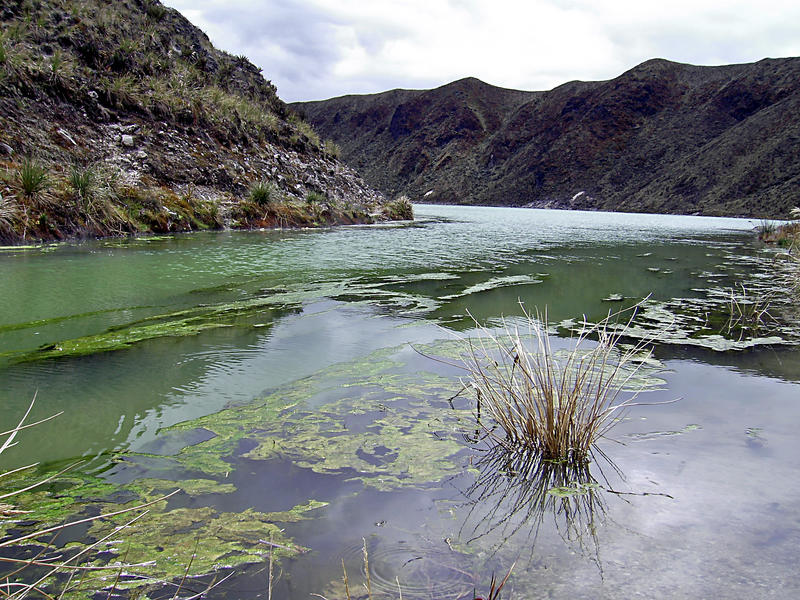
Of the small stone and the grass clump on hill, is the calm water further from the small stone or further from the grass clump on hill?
the grass clump on hill

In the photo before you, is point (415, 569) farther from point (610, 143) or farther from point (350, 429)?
point (610, 143)

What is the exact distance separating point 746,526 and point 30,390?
3656mm

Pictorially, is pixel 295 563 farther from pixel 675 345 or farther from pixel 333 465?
pixel 675 345

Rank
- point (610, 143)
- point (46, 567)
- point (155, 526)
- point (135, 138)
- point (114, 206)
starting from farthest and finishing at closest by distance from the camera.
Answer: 1. point (610, 143)
2. point (135, 138)
3. point (114, 206)
4. point (155, 526)
5. point (46, 567)

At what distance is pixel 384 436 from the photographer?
2.93 meters

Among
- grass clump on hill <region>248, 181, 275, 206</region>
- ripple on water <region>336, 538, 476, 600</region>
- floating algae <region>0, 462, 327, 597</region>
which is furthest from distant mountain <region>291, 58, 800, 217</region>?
floating algae <region>0, 462, 327, 597</region>

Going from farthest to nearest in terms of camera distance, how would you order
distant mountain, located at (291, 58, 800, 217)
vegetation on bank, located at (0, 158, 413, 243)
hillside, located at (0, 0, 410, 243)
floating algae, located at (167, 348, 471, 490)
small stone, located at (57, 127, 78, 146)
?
distant mountain, located at (291, 58, 800, 217)
small stone, located at (57, 127, 78, 146)
hillside, located at (0, 0, 410, 243)
vegetation on bank, located at (0, 158, 413, 243)
floating algae, located at (167, 348, 471, 490)

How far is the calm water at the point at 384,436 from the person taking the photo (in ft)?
6.28

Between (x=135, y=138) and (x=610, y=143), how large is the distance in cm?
6737

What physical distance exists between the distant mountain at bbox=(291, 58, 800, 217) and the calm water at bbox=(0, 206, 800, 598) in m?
47.3

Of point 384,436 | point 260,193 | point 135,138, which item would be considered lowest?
point 384,436

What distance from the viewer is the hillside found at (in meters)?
10.9

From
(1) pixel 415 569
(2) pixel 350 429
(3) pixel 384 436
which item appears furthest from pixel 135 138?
(1) pixel 415 569

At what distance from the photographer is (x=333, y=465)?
2.60 metres
